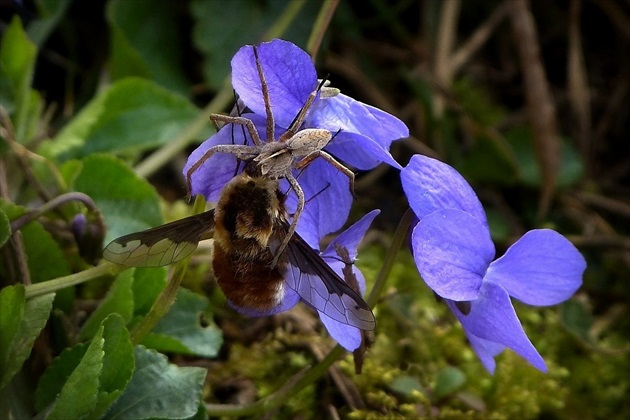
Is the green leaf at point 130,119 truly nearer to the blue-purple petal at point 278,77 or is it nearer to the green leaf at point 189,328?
the green leaf at point 189,328

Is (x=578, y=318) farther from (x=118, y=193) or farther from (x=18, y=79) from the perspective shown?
(x=18, y=79)

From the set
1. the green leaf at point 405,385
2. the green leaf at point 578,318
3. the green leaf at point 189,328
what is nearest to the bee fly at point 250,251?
the green leaf at point 189,328

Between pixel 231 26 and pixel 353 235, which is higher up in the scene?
pixel 353 235

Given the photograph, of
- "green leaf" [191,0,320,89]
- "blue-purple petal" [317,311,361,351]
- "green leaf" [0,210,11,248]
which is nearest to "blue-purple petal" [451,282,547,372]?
"blue-purple petal" [317,311,361,351]

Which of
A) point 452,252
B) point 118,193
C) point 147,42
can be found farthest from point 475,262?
point 147,42

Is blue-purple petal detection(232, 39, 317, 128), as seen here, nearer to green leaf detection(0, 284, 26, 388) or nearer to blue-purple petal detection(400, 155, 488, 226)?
blue-purple petal detection(400, 155, 488, 226)

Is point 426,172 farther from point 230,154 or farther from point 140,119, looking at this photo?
point 140,119

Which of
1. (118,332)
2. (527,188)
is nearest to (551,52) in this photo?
(527,188)
